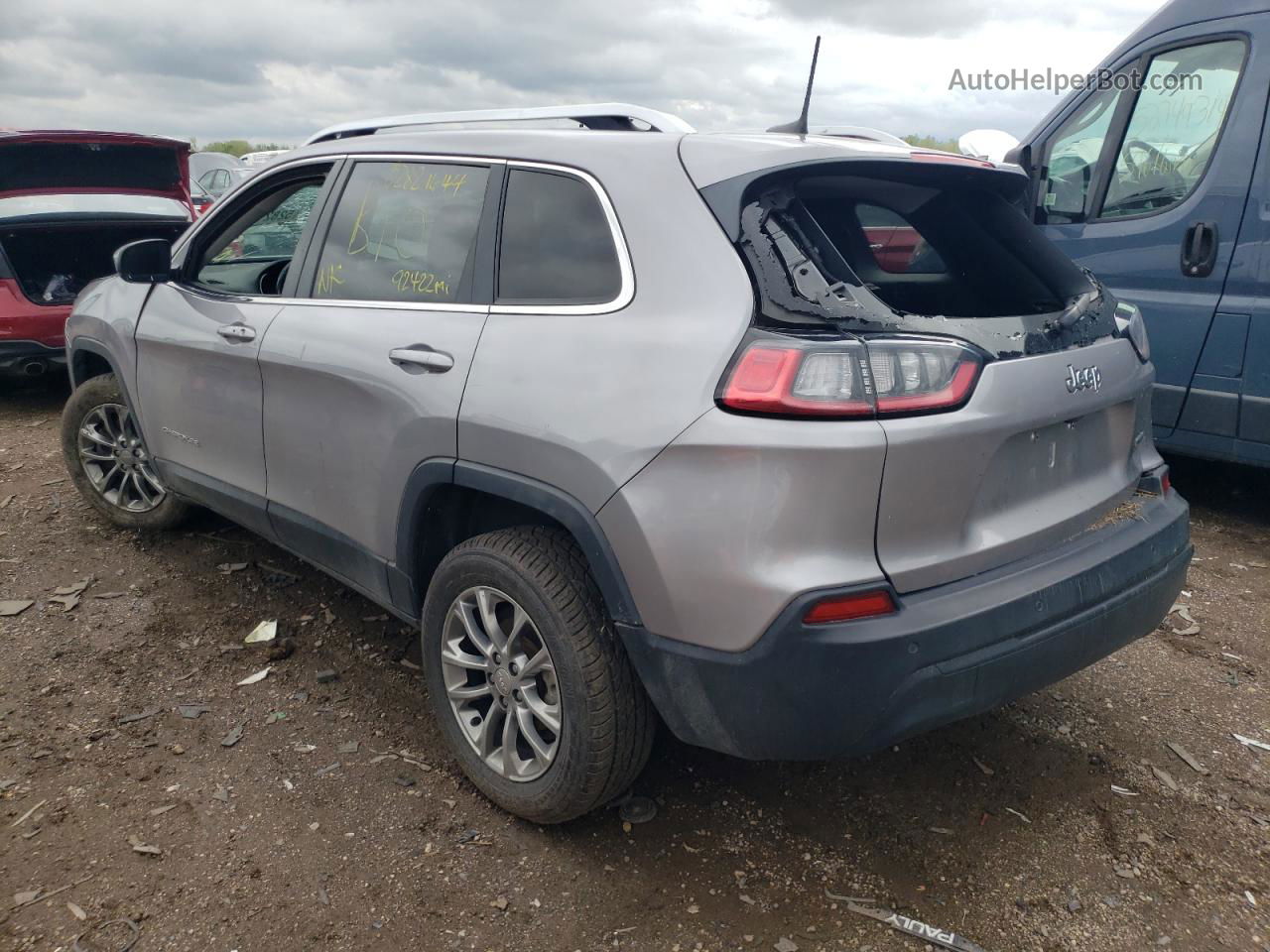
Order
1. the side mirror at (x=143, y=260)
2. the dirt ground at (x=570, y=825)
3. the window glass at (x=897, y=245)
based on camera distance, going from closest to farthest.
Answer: the dirt ground at (x=570, y=825)
the window glass at (x=897, y=245)
the side mirror at (x=143, y=260)

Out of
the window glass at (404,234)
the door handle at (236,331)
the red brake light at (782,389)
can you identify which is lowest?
the door handle at (236,331)

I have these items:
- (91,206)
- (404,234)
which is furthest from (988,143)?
(91,206)

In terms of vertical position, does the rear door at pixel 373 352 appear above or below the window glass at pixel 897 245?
below

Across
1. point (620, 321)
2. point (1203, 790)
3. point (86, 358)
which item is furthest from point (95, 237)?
point (1203, 790)

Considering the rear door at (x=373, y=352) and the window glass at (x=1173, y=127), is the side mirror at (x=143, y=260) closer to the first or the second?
the rear door at (x=373, y=352)

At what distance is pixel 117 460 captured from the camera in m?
4.55

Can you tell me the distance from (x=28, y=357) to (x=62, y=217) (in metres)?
0.99

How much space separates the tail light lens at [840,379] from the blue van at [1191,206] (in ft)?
10.6

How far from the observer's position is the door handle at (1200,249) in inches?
180

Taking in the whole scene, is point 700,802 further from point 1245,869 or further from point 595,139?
point 595,139

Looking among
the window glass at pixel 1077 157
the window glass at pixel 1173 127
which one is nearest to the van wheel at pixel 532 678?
the window glass at pixel 1173 127

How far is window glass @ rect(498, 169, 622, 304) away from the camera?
2383 mm

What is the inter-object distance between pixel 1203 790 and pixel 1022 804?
→ 1.75 ft

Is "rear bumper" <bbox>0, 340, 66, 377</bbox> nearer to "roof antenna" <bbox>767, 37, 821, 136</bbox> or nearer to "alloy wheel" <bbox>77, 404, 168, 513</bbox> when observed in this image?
"alloy wheel" <bbox>77, 404, 168, 513</bbox>
